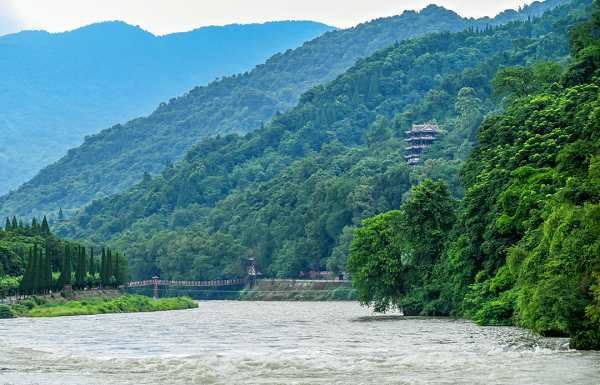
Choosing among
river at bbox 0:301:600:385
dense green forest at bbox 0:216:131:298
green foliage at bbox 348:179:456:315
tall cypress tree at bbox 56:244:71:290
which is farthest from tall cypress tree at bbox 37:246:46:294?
green foliage at bbox 348:179:456:315

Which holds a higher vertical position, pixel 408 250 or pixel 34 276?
pixel 408 250

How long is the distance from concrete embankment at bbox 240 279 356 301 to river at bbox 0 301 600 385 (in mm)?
99752

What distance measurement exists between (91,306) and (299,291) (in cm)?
7812

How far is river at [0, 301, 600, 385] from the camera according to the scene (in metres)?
32.1

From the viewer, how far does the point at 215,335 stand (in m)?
57.9

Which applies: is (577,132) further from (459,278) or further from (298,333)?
(298,333)

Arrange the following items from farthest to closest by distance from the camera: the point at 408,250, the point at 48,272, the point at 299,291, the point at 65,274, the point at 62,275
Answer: the point at 299,291
the point at 65,274
the point at 62,275
the point at 48,272
the point at 408,250

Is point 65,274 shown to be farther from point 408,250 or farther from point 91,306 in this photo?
point 408,250

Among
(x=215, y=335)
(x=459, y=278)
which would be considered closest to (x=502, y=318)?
(x=459, y=278)

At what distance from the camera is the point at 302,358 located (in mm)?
39031

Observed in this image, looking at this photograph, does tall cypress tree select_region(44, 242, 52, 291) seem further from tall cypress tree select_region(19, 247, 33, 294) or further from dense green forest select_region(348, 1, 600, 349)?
dense green forest select_region(348, 1, 600, 349)

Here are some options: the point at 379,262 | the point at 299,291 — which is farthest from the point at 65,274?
the point at 299,291

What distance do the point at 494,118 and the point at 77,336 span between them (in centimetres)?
4963

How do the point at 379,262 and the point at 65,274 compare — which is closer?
the point at 379,262
